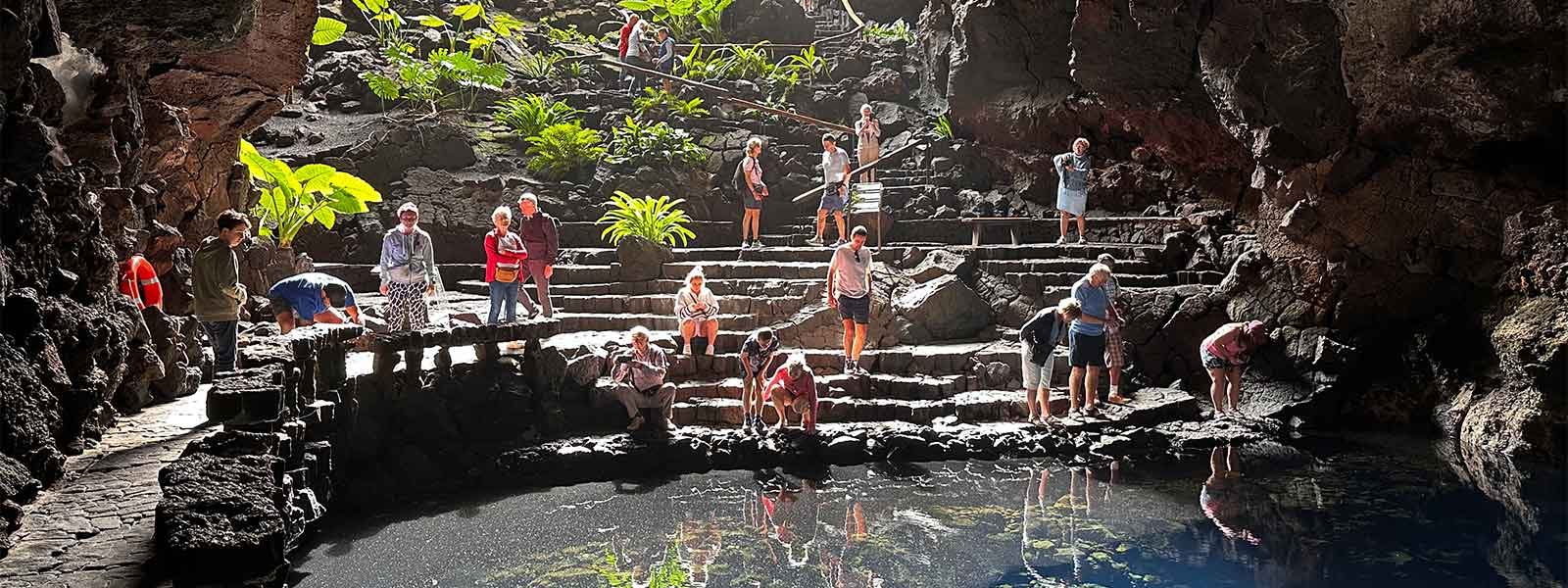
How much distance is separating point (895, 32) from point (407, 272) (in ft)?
48.1

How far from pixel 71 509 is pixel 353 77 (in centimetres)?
1456

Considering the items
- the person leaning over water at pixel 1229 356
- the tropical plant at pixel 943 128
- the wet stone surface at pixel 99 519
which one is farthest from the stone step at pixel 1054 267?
the wet stone surface at pixel 99 519

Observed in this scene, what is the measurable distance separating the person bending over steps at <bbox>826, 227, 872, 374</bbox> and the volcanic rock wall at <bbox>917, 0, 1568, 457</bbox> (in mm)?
4536

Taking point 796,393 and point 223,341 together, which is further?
point 796,393

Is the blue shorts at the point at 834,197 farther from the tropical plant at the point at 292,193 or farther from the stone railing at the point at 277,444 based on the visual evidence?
the tropical plant at the point at 292,193

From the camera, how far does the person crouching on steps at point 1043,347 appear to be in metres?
10.7

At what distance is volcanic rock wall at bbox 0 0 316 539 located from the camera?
19.2 feet

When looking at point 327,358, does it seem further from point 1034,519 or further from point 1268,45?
point 1268,45

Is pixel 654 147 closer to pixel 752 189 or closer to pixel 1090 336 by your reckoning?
pixel 752 189

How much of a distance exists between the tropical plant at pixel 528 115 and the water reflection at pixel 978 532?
32.3 ft

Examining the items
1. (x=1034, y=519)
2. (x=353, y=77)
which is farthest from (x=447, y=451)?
(x=353, y=77)

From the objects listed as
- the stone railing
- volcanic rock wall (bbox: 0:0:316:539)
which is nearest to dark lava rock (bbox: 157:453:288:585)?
the stone railing

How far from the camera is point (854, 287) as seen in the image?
11227 millimetres

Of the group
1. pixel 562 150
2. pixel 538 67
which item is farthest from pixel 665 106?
pixel 538 67
